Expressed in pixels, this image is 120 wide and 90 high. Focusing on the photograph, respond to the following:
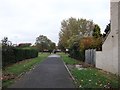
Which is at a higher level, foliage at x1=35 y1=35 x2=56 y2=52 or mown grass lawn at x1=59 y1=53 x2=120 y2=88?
foliage at x1=35 y1=35 x2=56 y2=52

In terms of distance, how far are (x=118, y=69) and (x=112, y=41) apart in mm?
3063

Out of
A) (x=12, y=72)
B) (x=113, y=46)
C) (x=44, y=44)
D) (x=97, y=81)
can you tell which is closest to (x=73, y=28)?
(x=44, y=44)

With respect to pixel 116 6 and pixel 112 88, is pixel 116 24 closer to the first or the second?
pixel 116 6

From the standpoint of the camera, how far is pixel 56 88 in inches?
542

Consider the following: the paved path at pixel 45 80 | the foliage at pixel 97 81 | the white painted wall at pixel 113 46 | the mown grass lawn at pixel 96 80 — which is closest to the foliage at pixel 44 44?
the white painted wall at pixel 113 46

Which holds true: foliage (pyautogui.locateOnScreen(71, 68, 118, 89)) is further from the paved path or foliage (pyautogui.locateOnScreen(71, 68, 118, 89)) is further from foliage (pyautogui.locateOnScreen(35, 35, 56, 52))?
foliage (pyautogui.locateOnScreen(35, 35, 56, 52))

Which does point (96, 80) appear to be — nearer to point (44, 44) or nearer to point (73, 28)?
point (73, 28)

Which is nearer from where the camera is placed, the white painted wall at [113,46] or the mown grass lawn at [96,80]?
the mown grass lawn at [96,80]

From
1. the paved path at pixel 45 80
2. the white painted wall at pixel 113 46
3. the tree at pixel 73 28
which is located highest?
the tree at pixel 73 28

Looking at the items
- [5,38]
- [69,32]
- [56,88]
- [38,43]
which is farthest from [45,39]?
[56,88]

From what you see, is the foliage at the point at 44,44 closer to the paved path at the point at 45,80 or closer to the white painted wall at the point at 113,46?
the white painted wall at the point at 113,46

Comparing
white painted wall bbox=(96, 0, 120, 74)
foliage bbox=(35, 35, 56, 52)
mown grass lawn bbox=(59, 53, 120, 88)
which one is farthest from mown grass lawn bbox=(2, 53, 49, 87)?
foliage bbox=(35, 35, 56, 52)

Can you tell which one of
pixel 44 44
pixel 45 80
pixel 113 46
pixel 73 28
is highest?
pixel 73 28

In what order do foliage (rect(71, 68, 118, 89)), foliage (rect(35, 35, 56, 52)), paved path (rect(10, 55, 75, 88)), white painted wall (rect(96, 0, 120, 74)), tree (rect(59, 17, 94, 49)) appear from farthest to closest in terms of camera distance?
foliage (rect(35, 35, 56, 52))
tree (rect(59, 17, 94, 49))
white painted wall (rect(96, 0, 120, 74))
paved path (rect(10, 55, 75, 88))
foliage (rect(71, 68, 118, 89))
